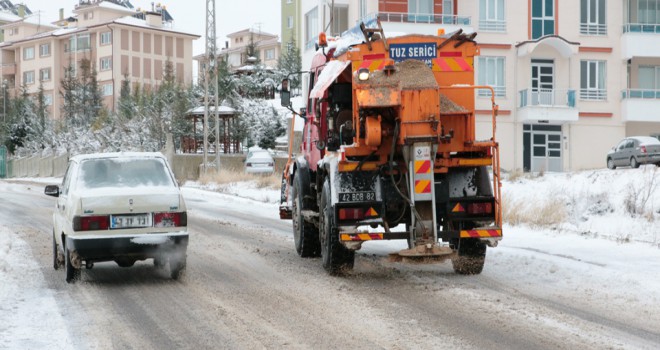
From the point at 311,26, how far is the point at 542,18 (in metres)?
13.0

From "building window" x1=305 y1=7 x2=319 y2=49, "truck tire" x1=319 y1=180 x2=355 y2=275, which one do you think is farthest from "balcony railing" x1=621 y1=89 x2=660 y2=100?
"truck tire" x1=319 y1=180 x2=355 y2=275

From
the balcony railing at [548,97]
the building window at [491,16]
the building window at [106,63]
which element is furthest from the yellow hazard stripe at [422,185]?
the building window at [106,63]

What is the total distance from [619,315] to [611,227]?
38.5 feet

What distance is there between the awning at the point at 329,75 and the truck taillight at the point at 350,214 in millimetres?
1726

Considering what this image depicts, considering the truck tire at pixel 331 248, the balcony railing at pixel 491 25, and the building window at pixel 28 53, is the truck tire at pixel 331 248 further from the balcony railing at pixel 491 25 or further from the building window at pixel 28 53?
the building window at pixel 28 53

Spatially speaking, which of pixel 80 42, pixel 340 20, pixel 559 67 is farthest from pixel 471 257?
pixel 80 42

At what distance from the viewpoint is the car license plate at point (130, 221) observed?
33.1ft

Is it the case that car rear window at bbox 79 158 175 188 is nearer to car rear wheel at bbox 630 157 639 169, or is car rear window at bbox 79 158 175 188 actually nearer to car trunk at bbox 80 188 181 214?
car trunk at bbox 80 188 181 214

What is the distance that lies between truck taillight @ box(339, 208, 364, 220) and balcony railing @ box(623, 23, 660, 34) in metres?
39.5

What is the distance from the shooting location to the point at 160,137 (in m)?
58.5

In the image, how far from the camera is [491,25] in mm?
45188

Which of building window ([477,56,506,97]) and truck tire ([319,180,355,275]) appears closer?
truck tire ([319,180,355,275])

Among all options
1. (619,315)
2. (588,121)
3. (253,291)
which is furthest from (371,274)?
(588,121)

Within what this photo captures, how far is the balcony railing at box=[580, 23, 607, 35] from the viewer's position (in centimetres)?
4575
